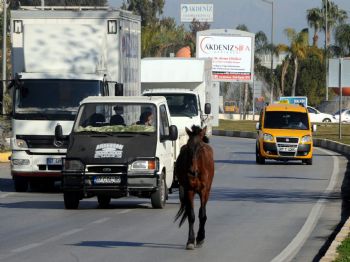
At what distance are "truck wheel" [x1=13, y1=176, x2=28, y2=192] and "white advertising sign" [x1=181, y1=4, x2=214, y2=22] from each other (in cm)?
9870

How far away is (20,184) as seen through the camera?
25.7 meters

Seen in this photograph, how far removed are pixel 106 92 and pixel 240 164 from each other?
Result: 1399 centimetres

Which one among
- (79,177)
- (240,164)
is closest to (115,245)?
(79,177)

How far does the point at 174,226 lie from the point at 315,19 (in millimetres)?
109642

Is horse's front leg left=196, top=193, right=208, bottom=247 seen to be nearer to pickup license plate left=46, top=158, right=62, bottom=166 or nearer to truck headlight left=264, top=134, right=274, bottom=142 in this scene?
pickup license plate left=46, top=158, right=62, bottom=166

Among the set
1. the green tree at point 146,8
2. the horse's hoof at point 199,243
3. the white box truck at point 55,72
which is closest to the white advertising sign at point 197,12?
the green tree at point 146,8

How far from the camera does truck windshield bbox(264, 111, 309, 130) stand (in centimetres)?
Result: 3916

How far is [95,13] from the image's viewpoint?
1040 inches

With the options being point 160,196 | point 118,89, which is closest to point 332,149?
point 118,89

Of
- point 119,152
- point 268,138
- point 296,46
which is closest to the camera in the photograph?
point 119,152

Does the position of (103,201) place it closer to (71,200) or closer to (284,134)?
(71,200)

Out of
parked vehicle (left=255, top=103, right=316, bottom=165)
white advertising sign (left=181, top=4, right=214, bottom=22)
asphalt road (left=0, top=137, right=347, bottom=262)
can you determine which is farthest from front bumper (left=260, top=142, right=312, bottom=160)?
white advertising sign (left=181, top=4, right=214, bottom=22)

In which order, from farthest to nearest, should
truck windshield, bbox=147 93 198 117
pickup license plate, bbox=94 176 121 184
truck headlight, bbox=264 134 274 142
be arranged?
truck headlight, bbox=264 134 274 142 < truck windshield, bbox=147 93 198 117 < pickup license plate, bbox=94 176 121 184

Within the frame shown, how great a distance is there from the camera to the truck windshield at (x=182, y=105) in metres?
33.9
